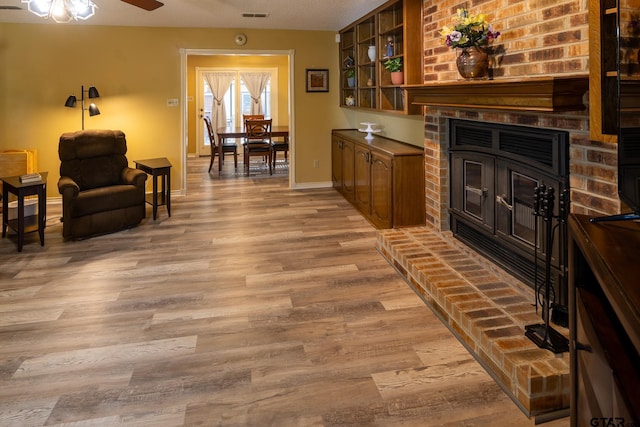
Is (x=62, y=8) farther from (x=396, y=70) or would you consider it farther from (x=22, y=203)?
(x=396, y=70)

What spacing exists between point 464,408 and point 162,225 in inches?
157

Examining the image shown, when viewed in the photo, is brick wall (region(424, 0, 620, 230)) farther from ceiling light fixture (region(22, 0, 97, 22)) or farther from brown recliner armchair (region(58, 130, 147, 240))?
brown recliner armchair (region(58, 130, 147, 240))

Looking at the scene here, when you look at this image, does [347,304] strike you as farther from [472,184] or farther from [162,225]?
[162,225]

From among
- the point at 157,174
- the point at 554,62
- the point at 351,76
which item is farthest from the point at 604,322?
the point at 351,76

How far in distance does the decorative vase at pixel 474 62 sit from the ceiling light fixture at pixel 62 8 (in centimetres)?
270

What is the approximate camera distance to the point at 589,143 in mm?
2324

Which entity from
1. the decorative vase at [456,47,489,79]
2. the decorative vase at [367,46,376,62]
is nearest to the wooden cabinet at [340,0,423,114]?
the decorative vase at [367,46,376,62]

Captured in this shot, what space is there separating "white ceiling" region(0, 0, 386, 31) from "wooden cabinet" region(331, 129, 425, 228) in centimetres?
148

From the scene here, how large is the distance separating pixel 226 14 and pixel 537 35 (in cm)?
Answer: 392

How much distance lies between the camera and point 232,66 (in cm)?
1128

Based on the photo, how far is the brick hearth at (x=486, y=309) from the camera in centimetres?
202

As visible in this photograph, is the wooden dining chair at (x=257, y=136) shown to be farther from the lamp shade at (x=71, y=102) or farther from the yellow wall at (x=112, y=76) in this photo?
the lamp shade at (x=71, y=102)

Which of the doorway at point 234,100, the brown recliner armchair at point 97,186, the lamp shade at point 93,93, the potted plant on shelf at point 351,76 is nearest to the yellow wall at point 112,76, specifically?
the lamp shade at point 93,93

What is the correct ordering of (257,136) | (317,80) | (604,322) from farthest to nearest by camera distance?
1. (257,136)
2. (317,80)
3. (604,322)
